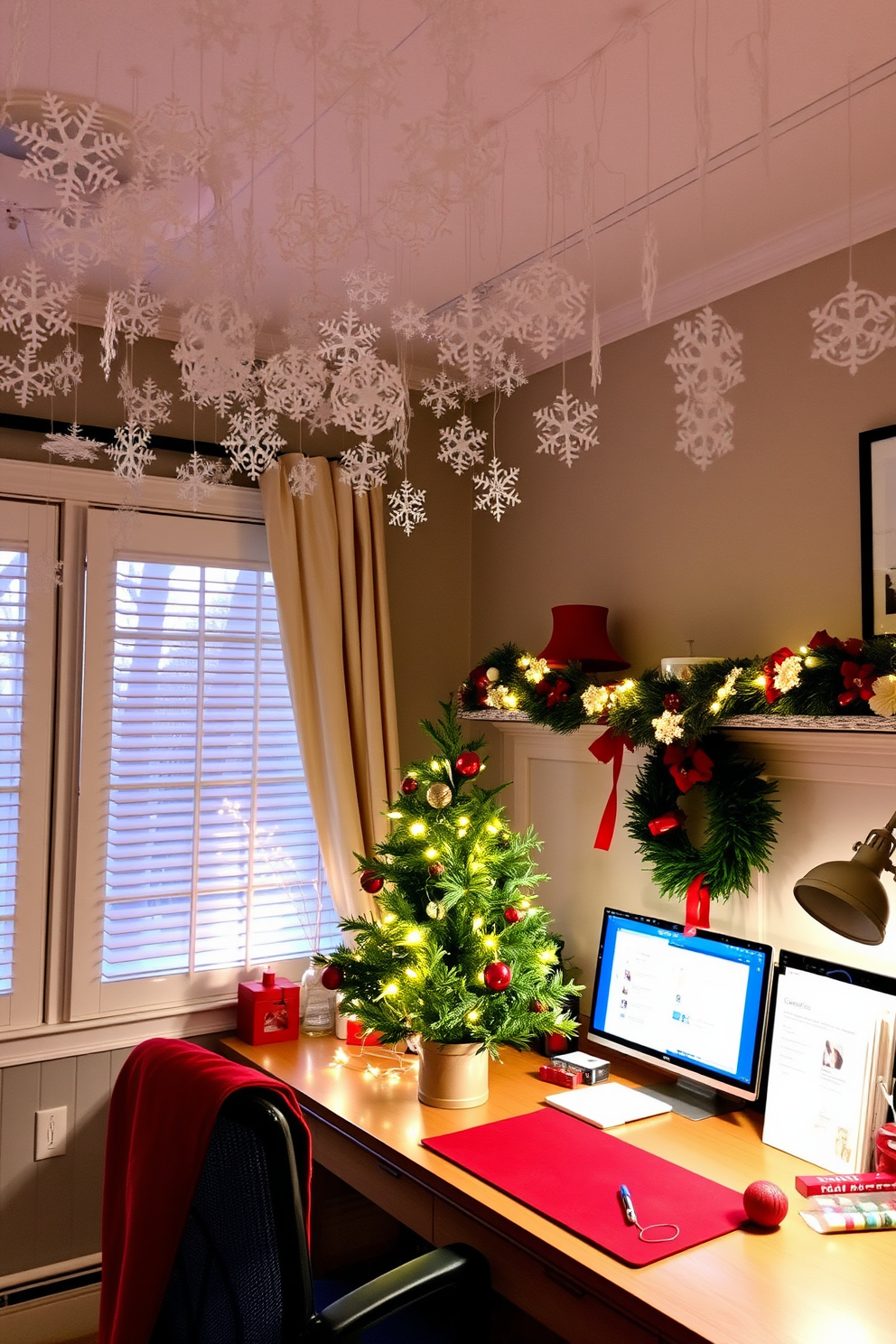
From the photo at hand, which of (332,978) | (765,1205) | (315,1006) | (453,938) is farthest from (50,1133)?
(765,1205)

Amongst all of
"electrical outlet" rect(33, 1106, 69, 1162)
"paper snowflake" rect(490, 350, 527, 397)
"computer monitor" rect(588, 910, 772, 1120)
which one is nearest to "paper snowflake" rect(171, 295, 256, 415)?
"paper snowflake" rect(490, 350, 527, 397)

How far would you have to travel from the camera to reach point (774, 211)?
2113mm

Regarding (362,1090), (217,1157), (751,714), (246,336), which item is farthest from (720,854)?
(246,336)

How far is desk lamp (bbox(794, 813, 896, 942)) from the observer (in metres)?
1.72

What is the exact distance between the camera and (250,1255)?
1471 millimetres

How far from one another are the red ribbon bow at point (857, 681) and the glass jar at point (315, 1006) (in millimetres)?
1568

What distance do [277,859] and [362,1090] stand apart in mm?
756

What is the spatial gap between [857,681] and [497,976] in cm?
93

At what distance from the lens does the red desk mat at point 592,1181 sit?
5.38 feet

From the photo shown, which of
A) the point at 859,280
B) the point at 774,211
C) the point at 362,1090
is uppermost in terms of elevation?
the point at 774,211

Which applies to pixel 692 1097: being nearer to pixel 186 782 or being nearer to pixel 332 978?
pixel 332 978

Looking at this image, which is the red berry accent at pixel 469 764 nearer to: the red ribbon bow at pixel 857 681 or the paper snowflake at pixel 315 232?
the red ribbon bow at pixel 857 681

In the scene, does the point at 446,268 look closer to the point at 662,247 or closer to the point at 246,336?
the point at 662,247

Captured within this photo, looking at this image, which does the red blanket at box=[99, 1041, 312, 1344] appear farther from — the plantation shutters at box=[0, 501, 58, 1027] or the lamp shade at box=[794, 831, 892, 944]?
the plantation shutters at box=[0, 501, 58, 1027]
